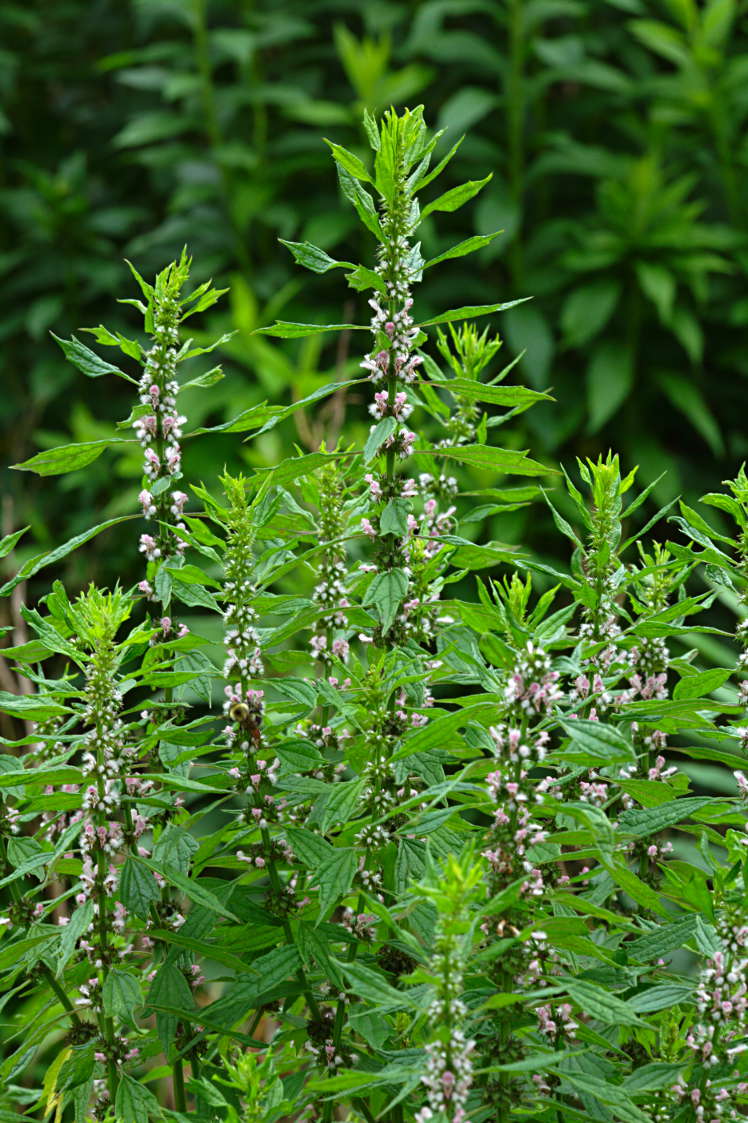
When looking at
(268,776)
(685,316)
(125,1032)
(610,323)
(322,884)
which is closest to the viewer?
(322,884)

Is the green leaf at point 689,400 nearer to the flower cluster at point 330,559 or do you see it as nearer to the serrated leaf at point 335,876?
the flower cluster at point 330,559

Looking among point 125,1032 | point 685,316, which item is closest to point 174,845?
point 125,1032

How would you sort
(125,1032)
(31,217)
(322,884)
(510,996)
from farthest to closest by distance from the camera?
1. (31,217)
2. (125,1032)
3. (322,884)
4. (510,996)

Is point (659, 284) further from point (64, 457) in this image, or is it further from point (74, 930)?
point (74, 930)

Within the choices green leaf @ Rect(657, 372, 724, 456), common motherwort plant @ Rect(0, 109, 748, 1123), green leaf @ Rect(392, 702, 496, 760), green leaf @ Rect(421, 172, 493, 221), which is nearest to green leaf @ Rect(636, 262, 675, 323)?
green leaf @ Rect(657, 372, 724, 456)

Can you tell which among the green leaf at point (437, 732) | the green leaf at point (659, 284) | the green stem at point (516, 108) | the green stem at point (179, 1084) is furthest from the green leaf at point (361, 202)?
the green stem at point (516, 108)

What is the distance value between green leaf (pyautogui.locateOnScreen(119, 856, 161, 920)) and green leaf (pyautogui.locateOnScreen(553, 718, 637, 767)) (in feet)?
1.11

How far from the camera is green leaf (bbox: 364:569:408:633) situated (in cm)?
95

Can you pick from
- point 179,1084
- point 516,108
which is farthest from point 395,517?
point 516,108

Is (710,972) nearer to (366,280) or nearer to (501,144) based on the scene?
(366,280)

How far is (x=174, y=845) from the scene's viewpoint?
1.02 m

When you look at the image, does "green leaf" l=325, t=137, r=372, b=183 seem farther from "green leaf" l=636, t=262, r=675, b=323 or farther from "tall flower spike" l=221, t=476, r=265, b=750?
"green leaf" l=636, t=262, r=675, b=323

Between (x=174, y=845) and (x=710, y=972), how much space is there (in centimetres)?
40

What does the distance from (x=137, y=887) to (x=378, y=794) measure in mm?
194
